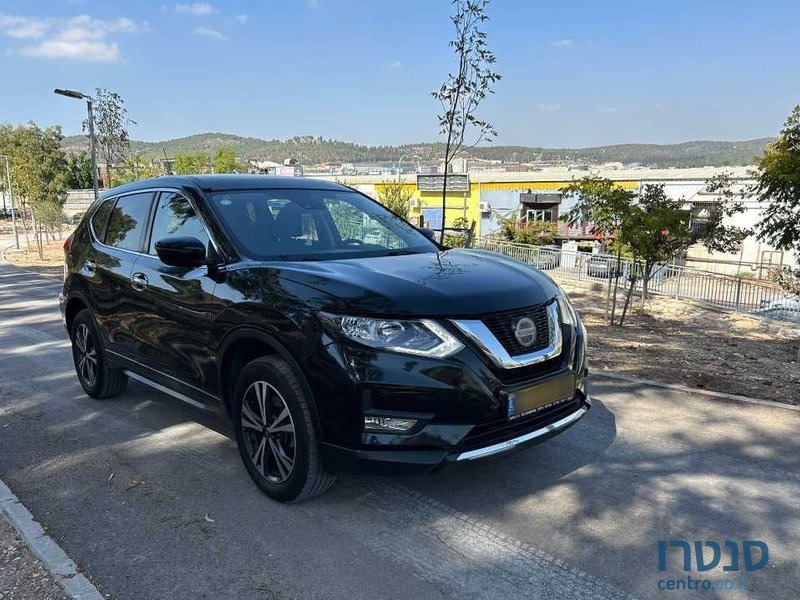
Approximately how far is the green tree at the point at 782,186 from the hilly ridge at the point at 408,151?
5051 cm

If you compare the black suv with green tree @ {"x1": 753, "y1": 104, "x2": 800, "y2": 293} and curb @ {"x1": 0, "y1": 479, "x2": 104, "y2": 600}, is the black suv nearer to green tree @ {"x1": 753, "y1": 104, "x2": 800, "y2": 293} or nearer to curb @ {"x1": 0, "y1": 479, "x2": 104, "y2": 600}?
curb @ {"x1": 0, "y1": 479, "x2": 104, "y2": 600}

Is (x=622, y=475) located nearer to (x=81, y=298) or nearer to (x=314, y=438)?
(x=314, y=438)

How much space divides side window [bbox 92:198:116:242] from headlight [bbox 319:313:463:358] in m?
3.19

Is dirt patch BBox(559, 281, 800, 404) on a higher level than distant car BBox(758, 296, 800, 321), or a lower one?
higher

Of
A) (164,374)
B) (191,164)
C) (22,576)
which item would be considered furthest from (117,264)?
(191,164)

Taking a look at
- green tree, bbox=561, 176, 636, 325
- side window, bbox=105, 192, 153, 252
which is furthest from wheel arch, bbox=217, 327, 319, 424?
green tree, bbox=561, 176, 636, 325

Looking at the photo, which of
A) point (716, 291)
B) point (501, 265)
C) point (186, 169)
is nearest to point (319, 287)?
point (501, 265)

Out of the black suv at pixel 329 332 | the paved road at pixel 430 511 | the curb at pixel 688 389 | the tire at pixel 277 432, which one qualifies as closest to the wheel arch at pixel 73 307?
the black suv at pixel 329 332

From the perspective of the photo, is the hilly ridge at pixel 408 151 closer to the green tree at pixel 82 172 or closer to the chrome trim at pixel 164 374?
the green tree at pixel 82 172

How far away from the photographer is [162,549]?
3.00 meters

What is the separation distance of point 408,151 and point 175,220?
109 meters

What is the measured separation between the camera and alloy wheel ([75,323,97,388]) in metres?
5.29

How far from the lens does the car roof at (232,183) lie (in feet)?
13.6

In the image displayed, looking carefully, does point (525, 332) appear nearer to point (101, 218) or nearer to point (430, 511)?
point (430, 511)
